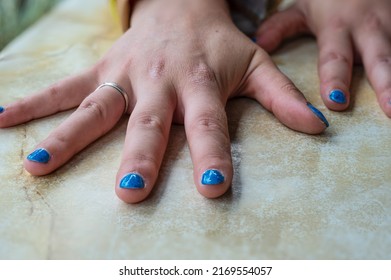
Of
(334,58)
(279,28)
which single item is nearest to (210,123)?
(334,58)

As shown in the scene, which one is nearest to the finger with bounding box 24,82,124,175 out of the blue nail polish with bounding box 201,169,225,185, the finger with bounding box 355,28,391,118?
the blue nail polish with bounding box 201,169,225,185

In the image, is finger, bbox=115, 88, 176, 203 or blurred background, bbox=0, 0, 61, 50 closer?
finger, bbox=115, 88, 176, 203

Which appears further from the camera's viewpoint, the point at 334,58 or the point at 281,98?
the point at 334,58

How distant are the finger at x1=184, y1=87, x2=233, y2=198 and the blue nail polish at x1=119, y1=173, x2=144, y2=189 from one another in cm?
8

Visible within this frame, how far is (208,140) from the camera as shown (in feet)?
2.28

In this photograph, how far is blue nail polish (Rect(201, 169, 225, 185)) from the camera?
626 millimetres

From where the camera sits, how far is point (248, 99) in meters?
0.89

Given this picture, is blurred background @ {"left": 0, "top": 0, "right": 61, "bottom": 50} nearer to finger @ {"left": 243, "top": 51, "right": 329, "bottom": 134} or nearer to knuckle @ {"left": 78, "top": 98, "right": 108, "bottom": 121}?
knuckle @ {"left": 78, "top": 98, "right": 108, "bottom": 121}

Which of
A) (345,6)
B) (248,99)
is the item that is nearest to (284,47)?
(345,6)

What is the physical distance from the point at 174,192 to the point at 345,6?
647mm

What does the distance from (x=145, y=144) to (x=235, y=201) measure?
0.52 ft

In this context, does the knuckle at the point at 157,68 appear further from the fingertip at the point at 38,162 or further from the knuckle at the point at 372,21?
the knuckle at the point at 372,21

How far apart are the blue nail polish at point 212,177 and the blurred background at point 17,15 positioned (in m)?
0.75

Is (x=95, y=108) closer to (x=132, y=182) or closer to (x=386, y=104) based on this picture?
(x=132, y=182)
